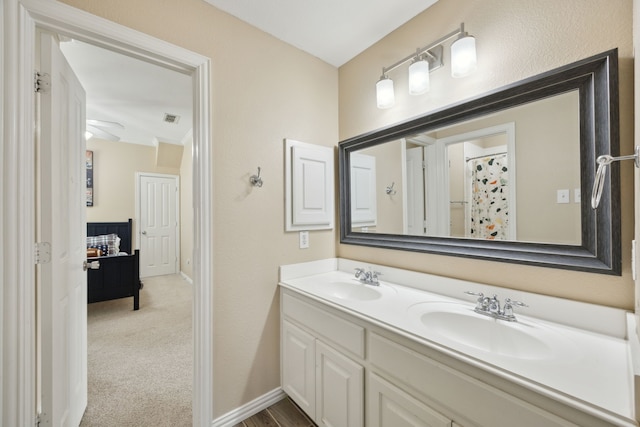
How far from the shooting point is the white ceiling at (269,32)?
153 cm

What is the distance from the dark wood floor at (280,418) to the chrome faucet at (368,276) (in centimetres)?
90

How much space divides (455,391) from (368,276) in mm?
889

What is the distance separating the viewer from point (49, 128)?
112 cm

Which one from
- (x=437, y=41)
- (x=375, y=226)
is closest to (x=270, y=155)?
(x=375, y=226)

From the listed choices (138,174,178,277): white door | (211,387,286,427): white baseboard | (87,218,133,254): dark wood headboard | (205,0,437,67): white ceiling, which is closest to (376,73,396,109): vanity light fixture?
(205,0,437,67): white ceiling

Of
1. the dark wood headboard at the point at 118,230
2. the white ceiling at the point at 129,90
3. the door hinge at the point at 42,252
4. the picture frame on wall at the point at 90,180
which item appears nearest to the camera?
the door hinge at the point at 42,252

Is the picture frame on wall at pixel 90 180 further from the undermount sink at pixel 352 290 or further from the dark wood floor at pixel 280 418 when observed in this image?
the undermount sink at pixel 352 290

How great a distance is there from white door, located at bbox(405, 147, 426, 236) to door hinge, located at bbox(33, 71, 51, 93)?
187cm

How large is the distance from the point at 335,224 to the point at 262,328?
0.95 m

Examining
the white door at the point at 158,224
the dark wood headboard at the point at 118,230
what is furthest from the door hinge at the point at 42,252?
the white door at the point at 158,224

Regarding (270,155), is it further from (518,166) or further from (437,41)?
(518,166)

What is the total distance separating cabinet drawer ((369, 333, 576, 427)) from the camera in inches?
29.0

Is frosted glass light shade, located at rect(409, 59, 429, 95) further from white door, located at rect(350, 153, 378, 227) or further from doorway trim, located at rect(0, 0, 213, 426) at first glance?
doorway trim, located at rect(0, 0, 213, 426)

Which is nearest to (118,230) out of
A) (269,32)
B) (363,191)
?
(269,32)
